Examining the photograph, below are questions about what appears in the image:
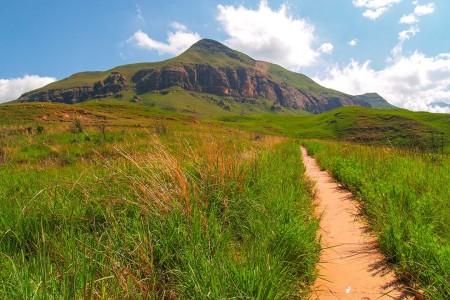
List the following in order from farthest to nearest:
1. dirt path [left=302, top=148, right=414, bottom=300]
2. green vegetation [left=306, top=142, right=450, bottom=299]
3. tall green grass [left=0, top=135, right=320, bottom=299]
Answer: dirt path [left=302, top=148, right=414, bottom=300]
green vegetation [left=306, top=142, right=450, bottom=299]
tall green grass [left=0, top=135, right=320, bottom=299]

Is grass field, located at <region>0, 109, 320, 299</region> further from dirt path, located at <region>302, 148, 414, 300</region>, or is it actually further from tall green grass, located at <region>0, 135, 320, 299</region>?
dirt path, located at <region>302, 148, 414, 300</region>

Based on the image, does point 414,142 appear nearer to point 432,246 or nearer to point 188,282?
point 432,246

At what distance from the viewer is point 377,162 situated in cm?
853

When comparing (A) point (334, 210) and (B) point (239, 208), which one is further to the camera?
(A) point (334, 210)

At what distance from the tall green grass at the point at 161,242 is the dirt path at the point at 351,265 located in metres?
0.24

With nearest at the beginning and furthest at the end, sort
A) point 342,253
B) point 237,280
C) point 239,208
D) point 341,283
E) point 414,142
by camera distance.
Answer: point 237,280 → point 341,283 → point 342,253 → point 239,208 → point 414,142

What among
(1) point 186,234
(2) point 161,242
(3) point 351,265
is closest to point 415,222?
(3) point 351,265

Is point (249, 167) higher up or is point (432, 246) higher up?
point (249, 167)

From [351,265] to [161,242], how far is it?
229 centimetres

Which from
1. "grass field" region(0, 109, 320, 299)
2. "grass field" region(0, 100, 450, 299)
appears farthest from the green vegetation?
"grass field" region(0, 109, 320, 299)

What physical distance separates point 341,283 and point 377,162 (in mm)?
6348

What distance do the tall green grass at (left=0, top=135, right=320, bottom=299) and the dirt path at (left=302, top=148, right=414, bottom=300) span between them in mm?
242

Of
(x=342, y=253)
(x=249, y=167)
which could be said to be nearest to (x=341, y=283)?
(x=342, y=253)

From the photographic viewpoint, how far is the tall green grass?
2.21 metres
